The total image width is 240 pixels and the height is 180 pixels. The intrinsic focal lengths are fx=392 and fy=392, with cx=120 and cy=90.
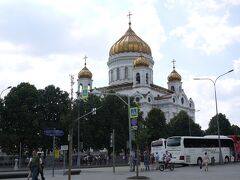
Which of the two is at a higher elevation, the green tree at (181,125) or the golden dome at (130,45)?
the golden dome at (130,45)

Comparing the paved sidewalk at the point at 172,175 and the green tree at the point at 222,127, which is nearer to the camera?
the paved sidewalk at the point at 172,175

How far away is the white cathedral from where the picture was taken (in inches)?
3351

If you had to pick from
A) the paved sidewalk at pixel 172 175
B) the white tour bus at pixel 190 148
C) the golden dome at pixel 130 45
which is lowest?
the paved sidewalk at pixel 172 175

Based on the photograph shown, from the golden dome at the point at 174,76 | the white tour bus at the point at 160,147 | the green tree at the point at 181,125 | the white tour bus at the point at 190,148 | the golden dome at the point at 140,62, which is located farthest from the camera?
the golden dome at the point at 174,76

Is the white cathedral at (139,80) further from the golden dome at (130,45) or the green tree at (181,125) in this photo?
the green tree at (181,125)

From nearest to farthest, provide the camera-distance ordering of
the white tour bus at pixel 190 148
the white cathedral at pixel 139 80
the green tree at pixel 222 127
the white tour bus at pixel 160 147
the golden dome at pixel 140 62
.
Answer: the white tour bus at pixel 190 148, the white tour bus at pixel 160 147, the golden dome at pixel 140 62, the white cathedral at pixel 139 80, the green tree at pixel 222 127

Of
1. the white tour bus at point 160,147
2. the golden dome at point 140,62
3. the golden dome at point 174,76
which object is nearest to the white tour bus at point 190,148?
the white tour bus at point 160,147

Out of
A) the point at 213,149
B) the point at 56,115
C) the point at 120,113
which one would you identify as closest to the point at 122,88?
the point at 120,113

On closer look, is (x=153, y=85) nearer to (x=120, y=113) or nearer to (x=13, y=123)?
(x=120, y=113)

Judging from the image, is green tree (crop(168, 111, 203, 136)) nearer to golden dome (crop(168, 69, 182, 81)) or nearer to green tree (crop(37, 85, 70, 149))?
golden dome (crop(168, 69, 182, 81))

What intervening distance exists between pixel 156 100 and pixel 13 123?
147 feet

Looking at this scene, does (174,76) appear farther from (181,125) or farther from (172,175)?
(172,175)

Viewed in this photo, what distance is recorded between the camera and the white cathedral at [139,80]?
85.1 metres

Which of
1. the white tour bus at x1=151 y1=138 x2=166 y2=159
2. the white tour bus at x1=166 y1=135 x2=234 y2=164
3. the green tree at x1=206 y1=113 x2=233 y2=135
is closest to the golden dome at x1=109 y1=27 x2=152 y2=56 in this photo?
the green tree at x1=206 y1=113 x2=233 y2=135
